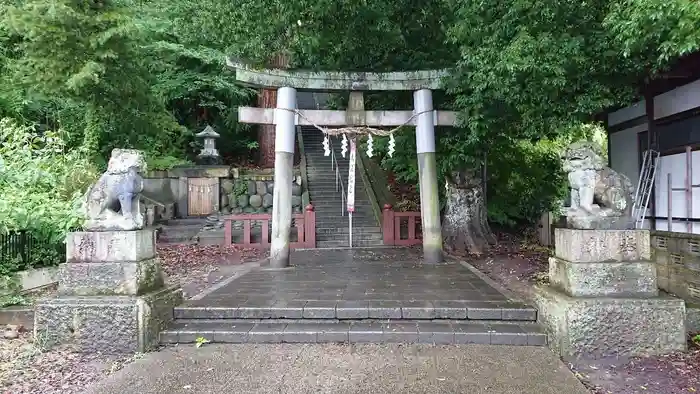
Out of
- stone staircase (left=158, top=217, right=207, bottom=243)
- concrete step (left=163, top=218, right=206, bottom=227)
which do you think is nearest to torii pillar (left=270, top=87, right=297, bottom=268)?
stone staircase (left=158, top=217, right=207, bottom=243)

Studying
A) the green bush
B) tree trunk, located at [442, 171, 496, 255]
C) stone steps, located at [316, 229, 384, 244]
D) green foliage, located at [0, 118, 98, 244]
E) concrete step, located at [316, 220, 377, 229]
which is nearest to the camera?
the green bush

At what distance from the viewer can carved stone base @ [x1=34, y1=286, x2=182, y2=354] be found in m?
4.82

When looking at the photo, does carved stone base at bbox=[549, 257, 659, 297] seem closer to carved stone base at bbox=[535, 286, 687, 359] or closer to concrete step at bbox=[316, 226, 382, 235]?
carved stone base at bbox=[535, 286, 687, 359]

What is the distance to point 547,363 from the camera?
14.7ft

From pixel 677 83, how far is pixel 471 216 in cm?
503

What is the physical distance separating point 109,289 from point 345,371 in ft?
9.32

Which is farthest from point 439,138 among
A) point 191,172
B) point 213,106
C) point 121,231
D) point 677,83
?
point 213,106

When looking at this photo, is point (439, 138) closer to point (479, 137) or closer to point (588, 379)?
point (479, 137)

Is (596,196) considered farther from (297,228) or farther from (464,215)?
(297,228)

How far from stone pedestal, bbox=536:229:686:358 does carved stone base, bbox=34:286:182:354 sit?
→ 4.55m

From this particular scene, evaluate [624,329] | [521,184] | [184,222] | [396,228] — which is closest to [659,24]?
[624,329]

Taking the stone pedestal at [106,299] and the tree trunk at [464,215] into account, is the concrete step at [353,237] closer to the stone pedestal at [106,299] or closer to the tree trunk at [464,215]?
the tree trunk at [464,215]

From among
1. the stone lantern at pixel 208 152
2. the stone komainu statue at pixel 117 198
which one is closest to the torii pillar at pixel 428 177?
the stone komainu statue at pixel 117 198

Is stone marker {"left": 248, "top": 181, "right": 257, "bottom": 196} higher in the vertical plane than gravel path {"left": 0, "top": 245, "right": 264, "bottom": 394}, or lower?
higher
